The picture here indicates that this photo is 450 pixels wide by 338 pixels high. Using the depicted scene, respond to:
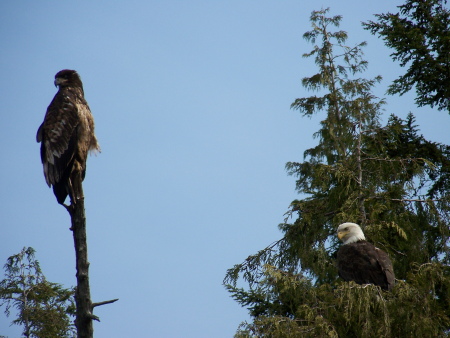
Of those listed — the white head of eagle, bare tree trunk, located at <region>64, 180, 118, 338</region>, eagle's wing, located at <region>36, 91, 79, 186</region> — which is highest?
eagle's wing, located at <region>36, 91, 79, 186</region>

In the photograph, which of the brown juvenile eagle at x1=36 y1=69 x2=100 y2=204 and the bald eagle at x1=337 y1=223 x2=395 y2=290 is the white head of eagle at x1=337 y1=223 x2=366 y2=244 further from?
the brown juvenile eagle at x1=36 y1=69 x2=100 y2=204

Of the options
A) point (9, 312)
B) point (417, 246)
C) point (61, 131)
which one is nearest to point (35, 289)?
point (9, 312)

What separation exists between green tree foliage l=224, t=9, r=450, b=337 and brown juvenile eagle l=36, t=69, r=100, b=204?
8.82ft

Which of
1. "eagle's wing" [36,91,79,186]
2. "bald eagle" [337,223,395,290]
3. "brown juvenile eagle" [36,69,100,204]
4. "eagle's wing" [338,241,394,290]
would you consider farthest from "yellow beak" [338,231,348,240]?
"eagle's wing" [36,91,79,186]

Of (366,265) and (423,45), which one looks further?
(423,45)

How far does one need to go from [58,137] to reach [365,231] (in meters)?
4.63

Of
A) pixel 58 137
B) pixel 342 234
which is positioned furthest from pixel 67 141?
pixel 342 234

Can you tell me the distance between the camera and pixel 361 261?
816 cm

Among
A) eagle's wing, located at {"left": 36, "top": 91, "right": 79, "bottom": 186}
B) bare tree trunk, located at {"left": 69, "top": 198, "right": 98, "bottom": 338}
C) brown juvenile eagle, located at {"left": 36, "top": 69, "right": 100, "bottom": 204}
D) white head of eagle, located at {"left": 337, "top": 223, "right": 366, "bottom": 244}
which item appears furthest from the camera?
white head of eagle, located at {"left": 337, "top": 223, "right": 366, "bottom": 244}

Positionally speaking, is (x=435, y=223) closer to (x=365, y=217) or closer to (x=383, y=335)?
(x=365, y=217)

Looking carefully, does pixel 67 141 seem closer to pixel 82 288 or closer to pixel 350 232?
pixel 82 288

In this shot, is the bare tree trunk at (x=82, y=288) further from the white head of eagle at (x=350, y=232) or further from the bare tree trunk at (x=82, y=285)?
the white head of eagle at (x=350, y=232)

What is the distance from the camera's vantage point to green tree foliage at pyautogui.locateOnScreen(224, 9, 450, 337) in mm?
6355

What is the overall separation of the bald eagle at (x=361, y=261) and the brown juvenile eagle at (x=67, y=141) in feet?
12.6
